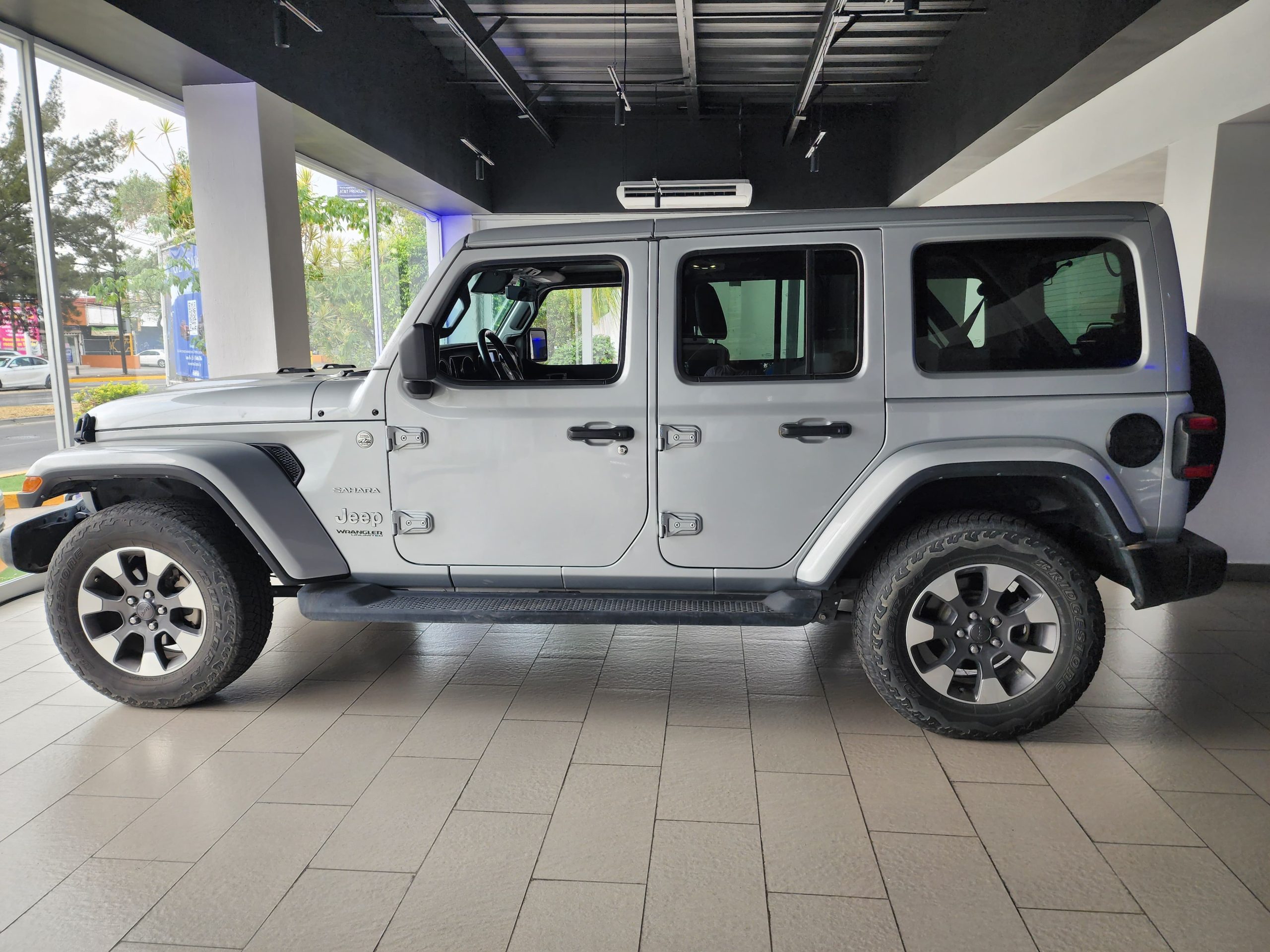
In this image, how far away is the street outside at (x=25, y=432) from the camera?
462 centimetres

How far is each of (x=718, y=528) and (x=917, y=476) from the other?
0.67 m

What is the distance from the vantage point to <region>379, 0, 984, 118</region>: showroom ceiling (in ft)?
21.4

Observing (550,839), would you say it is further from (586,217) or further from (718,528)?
(586,217)

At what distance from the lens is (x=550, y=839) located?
2.31 metres

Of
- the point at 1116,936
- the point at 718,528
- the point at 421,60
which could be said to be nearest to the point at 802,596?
the point at 718,528

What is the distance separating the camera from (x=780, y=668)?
3.55 metres

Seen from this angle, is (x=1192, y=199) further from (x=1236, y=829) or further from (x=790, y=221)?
(x=1236, y=829)

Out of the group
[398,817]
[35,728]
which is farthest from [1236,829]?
Answer: [35,728]

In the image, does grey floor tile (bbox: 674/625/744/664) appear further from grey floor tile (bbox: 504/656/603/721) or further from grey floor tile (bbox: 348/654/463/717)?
grey floor tile (bbox: 348/654/463/717)

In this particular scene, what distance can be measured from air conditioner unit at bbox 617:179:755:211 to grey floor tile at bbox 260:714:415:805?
7.65m

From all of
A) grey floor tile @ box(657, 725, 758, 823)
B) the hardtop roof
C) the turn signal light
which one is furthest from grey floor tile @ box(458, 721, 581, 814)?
the turn signal light

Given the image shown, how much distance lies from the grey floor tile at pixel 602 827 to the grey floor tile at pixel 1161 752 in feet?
5.09

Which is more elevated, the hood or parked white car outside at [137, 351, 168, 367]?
parked white car outside at [137, 351, 168, 367]

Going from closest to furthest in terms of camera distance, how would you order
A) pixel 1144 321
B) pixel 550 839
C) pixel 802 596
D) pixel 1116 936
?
pixel 1116 936
pixel 550 839
pixel 1144 321
pixel 802 596
